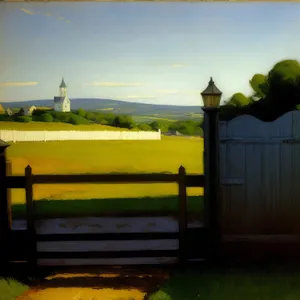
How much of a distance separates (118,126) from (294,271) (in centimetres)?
143

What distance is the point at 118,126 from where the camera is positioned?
2.88 m

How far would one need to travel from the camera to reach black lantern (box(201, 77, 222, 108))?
8.53 feet

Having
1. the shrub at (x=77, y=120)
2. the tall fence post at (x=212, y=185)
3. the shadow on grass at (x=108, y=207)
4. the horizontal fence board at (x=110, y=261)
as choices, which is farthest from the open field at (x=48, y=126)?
the horizontal fence board at (x=110, y=261)

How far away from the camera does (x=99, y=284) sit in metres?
2.59

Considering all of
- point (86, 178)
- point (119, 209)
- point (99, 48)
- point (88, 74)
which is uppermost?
point (99, 48)

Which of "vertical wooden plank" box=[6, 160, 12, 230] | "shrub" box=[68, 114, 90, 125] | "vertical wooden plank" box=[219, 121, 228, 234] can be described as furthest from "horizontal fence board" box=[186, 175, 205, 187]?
"vertical wooden plank" box=[6, 160, 12, 230]

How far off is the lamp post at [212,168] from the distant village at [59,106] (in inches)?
35.5

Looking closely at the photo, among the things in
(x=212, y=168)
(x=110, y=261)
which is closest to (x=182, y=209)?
(x=212, y=168)

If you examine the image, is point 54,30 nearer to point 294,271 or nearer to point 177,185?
point 177,185

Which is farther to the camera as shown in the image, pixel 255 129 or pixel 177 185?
pixel 177 185

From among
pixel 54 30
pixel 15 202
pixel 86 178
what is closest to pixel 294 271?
pixel 86 178

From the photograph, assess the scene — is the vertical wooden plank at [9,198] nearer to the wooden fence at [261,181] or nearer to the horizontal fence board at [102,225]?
the horizontal fence board at [102,225]

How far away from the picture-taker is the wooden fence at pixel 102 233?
266cm

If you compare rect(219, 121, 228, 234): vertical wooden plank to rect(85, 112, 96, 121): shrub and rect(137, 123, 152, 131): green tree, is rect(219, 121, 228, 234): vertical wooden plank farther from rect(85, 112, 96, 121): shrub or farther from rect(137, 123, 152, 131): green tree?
rect(85, 112, 96, 121): shrub
